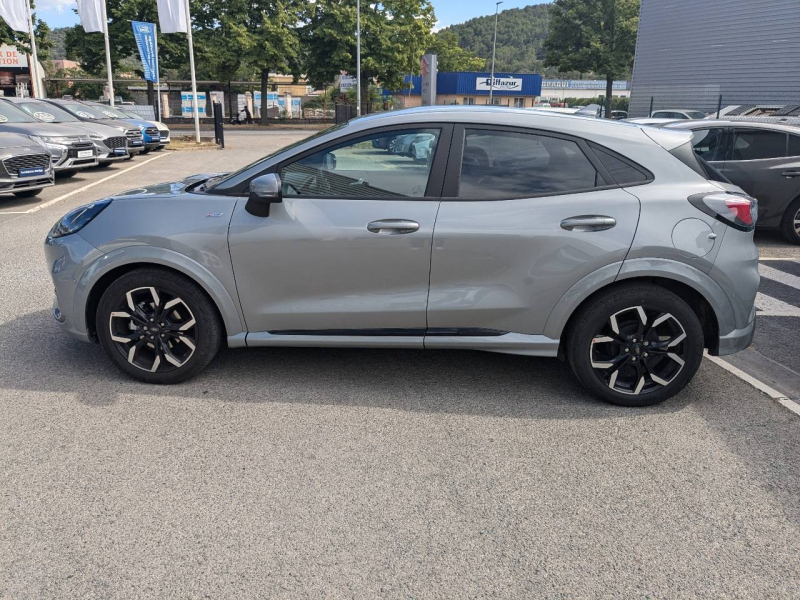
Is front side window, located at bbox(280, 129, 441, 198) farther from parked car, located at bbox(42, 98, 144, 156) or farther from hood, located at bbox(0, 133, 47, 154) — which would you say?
parked car, located at bbox(42, 98, 144, 156)

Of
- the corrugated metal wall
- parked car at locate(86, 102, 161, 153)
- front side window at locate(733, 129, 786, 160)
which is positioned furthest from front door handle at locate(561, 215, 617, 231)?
the corrugated metal wall

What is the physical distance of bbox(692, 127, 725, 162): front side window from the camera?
28.1ft

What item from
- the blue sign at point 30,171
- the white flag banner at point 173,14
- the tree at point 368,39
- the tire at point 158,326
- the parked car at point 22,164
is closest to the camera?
the tire at point 158,326

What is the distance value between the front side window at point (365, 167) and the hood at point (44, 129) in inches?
402

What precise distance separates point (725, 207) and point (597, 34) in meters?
49.5

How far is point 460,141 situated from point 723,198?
5.01ft

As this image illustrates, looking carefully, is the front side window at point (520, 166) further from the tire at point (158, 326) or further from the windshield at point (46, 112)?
the windshield at point (46, 112)

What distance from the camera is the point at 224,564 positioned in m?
2.57

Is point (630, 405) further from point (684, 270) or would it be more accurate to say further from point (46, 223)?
point (46, 223)

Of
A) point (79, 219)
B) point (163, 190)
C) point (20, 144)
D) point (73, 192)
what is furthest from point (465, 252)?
point (73, 192)

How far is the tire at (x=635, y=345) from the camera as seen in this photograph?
3.82 meters

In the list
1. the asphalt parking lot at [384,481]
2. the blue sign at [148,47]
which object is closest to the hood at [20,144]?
the asphalt parking lot at [384,481]

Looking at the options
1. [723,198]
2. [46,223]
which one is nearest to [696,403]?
[723,198]

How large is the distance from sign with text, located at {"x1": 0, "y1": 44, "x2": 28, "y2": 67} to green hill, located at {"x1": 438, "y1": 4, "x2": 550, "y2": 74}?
319 ft
